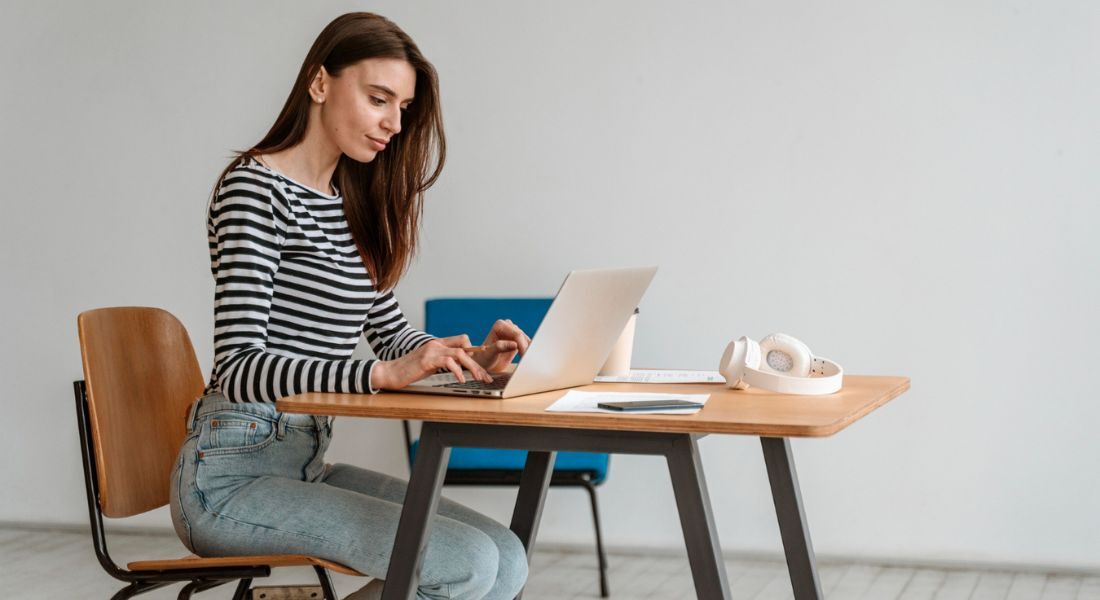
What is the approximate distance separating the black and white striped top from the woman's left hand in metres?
0.21

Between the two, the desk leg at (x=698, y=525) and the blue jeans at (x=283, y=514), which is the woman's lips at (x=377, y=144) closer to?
the blue jeans at (x=283, y=514)

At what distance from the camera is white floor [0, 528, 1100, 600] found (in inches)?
110

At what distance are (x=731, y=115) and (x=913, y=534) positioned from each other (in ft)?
4.16

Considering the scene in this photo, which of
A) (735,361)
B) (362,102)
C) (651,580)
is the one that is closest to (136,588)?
(362,102)

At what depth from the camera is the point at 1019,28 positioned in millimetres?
2883

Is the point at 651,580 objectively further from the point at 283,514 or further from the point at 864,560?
the point at 283,514

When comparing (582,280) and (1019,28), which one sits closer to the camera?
(582,280)

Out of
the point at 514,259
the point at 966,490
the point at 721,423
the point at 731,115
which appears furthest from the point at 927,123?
the point at 721,423

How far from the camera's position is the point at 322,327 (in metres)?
1.69

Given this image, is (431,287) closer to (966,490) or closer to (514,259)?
(514,259)

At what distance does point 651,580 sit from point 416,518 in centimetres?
167

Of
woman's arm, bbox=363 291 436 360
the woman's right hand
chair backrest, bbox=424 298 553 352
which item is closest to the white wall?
chair backrest, bbox=424 298 553 352

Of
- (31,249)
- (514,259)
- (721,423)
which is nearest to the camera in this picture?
(721,423)

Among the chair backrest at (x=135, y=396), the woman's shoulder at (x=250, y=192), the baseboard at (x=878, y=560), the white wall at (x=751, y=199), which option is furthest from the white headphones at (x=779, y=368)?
the baseboard at (x=878, y=560)
